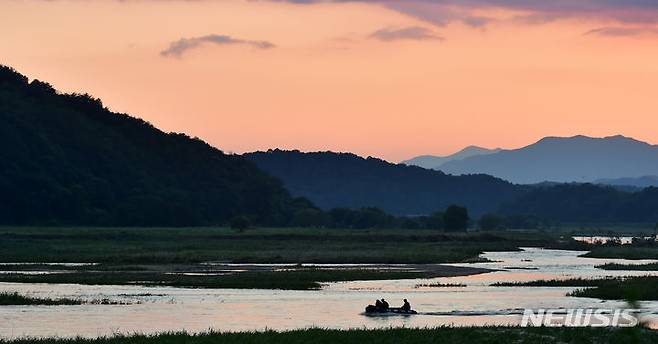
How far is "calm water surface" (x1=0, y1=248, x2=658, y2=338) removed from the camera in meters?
46.8

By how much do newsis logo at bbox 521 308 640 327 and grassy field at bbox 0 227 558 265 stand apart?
154ft

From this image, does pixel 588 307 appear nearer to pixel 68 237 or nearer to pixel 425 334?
pixel 425 334

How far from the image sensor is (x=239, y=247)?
120 meters

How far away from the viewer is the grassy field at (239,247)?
98125 millimetres

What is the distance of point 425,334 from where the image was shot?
3994 centimetres

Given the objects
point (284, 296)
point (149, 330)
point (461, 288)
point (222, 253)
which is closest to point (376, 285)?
point (461, 288)

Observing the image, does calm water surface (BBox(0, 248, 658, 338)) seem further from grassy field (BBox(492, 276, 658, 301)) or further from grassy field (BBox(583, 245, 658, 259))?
grassy field (BBox(583, 245, 658, 259))

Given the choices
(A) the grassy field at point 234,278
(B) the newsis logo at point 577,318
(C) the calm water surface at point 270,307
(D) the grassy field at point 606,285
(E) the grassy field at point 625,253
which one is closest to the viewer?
(B) the newsis logo at point 577,318

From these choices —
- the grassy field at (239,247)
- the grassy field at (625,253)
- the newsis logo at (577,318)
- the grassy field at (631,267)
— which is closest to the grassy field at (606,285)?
the newsis logo at (577,318)

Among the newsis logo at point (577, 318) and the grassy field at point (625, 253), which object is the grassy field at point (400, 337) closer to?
the newsis logo at point (577, 318)

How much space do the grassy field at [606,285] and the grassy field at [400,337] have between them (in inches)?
504

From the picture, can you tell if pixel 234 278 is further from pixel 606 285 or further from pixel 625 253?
pixel 625 253

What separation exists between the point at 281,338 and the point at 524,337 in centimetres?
865

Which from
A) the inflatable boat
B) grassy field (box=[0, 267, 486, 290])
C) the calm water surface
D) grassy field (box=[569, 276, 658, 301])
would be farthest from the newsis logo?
grassy field (box=[0, 267, 486, 290])
